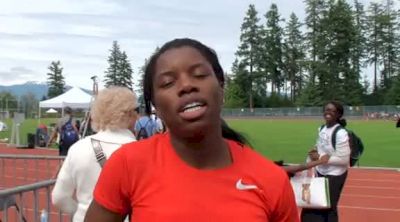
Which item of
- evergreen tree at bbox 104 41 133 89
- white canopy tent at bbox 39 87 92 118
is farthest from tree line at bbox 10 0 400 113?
white canopy tent at bbox 39 87 92 118

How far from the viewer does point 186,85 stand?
5.72 ft

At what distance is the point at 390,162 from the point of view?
19.5 m

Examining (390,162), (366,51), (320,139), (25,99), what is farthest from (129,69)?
(320,139)

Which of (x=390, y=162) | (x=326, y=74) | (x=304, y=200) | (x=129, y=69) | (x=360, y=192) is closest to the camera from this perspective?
(x=304, y=200)

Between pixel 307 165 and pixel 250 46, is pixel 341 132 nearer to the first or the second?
pixel 307 165

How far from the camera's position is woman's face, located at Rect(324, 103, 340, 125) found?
6652 mm

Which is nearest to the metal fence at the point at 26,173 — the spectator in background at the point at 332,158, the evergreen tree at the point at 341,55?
the spectator in background at the point at 332,158

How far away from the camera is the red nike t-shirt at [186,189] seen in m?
1.75

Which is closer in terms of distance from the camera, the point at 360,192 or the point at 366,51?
the point at 360,192

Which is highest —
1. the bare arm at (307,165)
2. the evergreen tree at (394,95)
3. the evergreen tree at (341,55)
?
the evergreen tree at (341,55)

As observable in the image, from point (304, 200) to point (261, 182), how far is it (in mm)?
4478

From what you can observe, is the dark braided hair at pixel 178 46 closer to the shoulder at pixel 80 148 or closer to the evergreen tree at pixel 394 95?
the shoulder at pixel 80 148

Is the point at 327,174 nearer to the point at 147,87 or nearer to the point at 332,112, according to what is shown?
the point at 332,112

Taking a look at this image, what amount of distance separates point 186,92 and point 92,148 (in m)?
2.08
